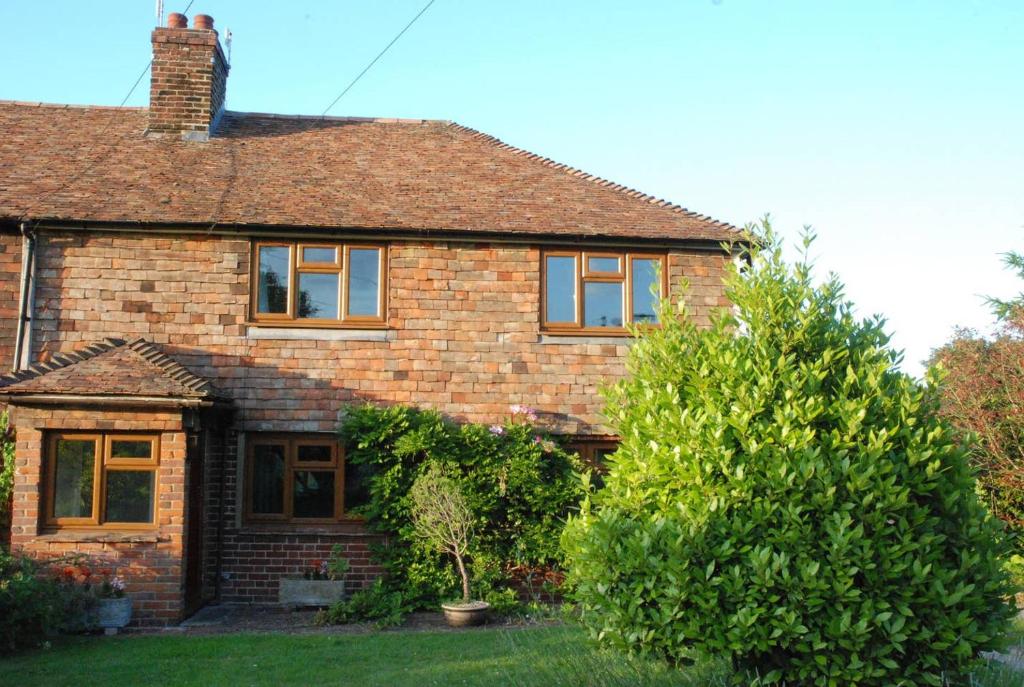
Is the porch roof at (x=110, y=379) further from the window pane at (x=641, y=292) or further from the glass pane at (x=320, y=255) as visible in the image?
the window pane at (x=641, y=292)

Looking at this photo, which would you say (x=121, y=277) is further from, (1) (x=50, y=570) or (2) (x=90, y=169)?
(1) (x=50, y=570)

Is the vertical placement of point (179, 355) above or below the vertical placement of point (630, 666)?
above

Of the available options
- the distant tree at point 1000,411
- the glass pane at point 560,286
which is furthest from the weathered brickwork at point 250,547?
the distant tree at point 1000,411

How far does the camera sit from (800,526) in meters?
5.66

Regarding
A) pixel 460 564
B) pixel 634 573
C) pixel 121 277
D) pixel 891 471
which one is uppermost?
pixel 121 277

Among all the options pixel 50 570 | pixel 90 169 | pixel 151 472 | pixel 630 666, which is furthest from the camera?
pixel 90 169

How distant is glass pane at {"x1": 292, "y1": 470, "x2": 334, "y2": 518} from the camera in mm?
12961

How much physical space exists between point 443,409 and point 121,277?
4.83 meters

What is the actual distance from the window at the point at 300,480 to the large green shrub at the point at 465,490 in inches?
13.8

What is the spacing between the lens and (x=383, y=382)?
13125 millimetres

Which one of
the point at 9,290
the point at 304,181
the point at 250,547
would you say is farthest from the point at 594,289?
the point at 9,290

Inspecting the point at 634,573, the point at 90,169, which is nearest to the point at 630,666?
the point at 634,573

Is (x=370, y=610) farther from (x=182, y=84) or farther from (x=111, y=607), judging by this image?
(x=182, y=84)

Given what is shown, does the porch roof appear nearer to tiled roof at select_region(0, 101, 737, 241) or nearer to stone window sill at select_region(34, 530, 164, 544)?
stone window sill at select_region(34, 530, 164, 544)
